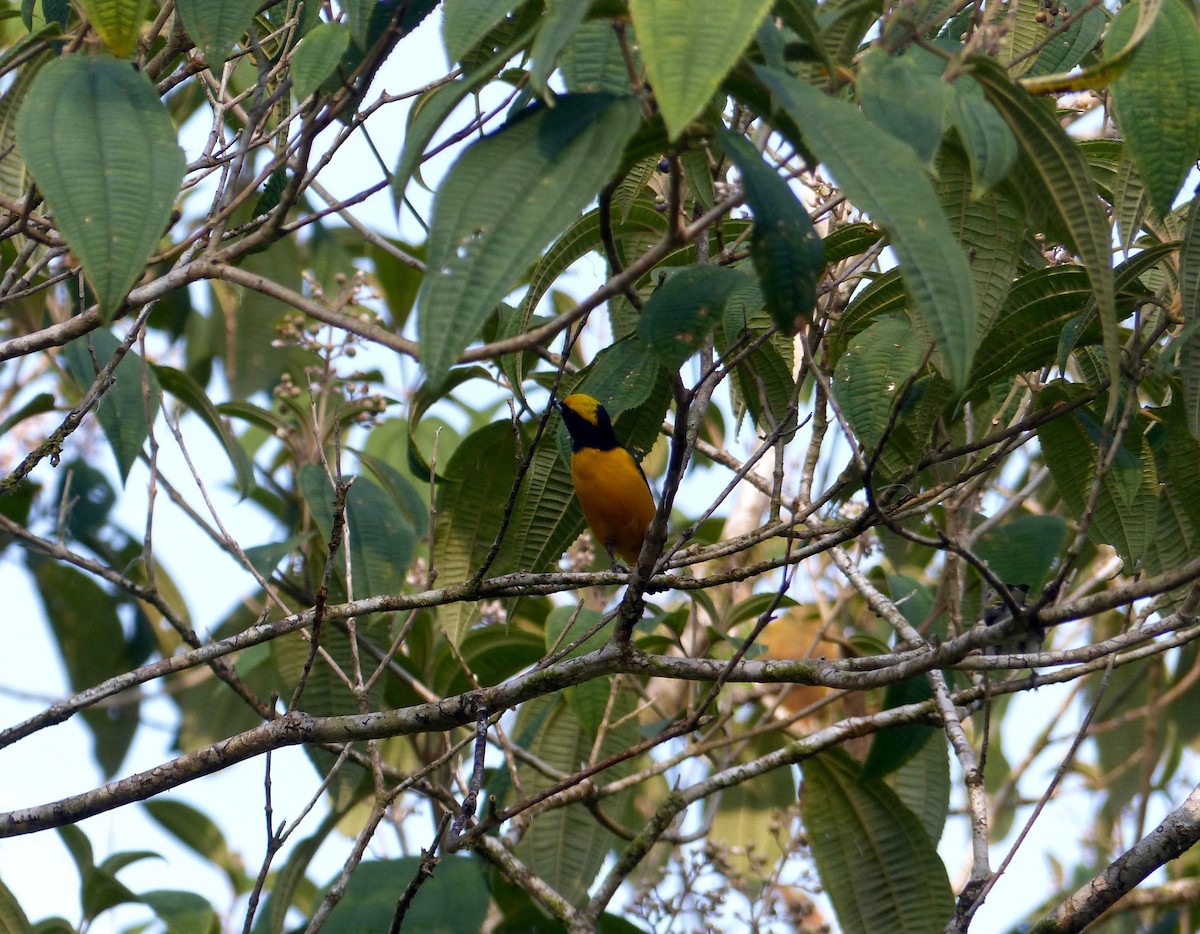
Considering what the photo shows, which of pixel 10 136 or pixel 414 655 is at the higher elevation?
pixel 10 136

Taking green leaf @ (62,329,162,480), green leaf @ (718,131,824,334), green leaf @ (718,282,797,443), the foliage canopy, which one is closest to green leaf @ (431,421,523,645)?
the foliage canopy

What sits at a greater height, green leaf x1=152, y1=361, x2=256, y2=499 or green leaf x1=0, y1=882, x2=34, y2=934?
green leaf x1=152, y1=361, x2=256, y2=499

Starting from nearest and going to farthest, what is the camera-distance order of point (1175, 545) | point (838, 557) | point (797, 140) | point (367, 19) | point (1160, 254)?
point (797, 140) < point (367, 19) < point (1160, 254) < point (1175, 545) < point (838, 557)

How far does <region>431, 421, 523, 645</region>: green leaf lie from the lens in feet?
11.4

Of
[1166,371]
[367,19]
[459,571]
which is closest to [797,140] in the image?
[367,19]

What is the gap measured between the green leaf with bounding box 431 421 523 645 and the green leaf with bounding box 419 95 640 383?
2012 millimetres

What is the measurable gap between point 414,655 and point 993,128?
3.19m

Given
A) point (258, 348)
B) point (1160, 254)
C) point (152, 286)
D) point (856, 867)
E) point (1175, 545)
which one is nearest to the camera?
point (152, 286)

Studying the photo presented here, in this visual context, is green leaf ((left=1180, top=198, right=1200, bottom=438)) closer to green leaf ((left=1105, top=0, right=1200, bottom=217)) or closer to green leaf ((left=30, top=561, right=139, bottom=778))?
green leaf ((left=1105, top=0, right=1200, bottom=217))

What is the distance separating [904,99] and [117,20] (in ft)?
3.37

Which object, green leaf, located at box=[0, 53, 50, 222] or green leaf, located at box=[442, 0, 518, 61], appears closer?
green leaf, located at box=[442, 0, 518, 61]

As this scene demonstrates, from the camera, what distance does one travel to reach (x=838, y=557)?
325cm

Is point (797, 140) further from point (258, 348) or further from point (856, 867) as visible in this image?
point (258, 348)

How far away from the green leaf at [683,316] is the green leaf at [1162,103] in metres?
0.71
